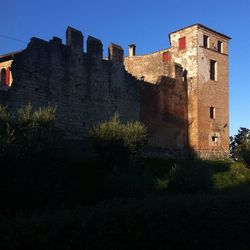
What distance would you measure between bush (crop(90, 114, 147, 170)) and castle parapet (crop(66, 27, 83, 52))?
573cm

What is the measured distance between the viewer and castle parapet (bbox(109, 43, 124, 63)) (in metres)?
26.5

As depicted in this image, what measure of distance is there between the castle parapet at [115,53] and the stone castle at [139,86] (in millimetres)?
59

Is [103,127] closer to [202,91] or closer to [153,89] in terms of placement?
[153,89]

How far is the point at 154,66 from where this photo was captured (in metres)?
33.5

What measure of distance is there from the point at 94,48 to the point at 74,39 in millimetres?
1528

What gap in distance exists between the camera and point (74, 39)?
2414 centimetres

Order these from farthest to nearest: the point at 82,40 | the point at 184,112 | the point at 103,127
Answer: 1. the point at 184,112
2. the point at 82,40
3. the point at 103,127

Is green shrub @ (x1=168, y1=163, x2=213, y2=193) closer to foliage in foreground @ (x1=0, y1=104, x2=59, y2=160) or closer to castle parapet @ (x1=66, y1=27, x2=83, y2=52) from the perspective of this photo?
foliage in foreground @ (x1=0, y1=104, x2=59, y2=160)

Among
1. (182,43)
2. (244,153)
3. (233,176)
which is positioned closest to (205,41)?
(182,43)

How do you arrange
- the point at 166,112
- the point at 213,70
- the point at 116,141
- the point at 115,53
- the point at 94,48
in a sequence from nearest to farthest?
the point at 116,141
the point at 94,48
the point at 115,53
the point at 166,112
the point at 213,70

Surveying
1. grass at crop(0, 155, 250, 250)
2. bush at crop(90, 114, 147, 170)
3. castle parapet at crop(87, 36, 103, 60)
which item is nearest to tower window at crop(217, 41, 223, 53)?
castle parapet at crop(87, 36, 103, 60)

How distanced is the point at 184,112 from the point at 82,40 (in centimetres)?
1087

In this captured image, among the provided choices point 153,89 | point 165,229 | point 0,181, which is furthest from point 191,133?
point 165,229

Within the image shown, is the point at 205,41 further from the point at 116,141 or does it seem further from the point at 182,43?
the point at 116,141
